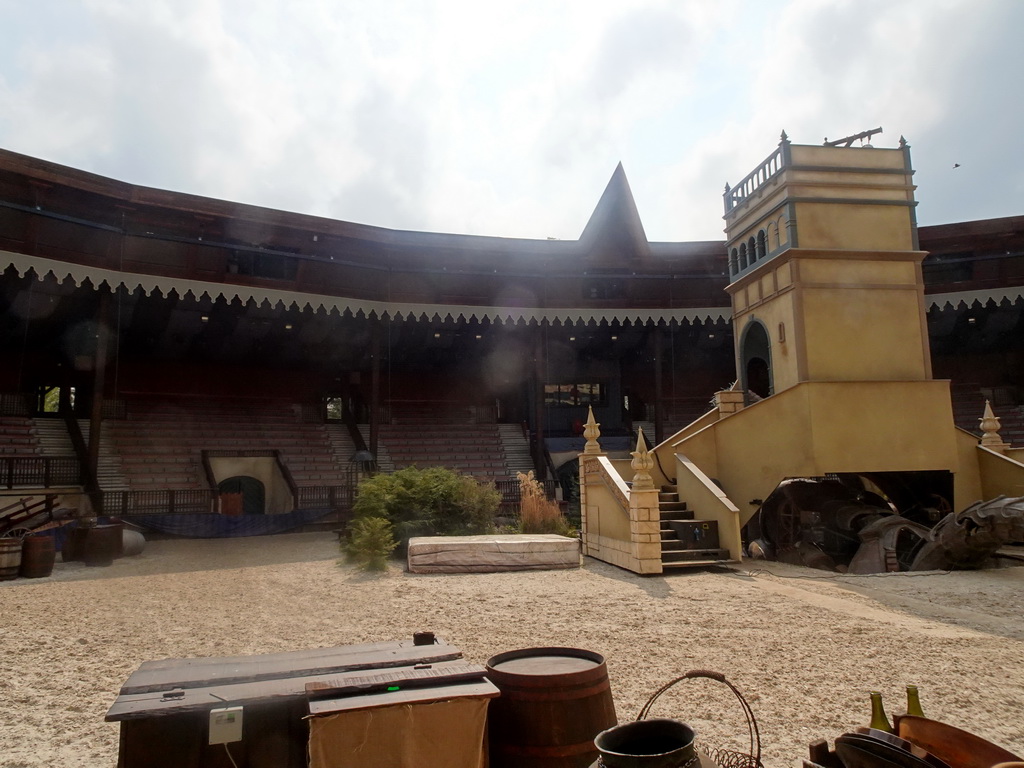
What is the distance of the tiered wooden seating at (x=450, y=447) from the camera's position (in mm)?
23883

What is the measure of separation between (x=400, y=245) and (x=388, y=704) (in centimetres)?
2068

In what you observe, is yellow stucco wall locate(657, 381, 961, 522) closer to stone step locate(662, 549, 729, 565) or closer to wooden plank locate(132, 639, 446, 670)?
stone step locate(662, 549, 729, 565)

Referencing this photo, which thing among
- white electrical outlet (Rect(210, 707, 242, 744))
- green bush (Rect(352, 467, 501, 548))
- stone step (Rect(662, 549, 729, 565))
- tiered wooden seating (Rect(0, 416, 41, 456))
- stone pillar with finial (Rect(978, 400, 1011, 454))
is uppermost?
tiered wooden seating (Rect(0, 416, 41, 456))

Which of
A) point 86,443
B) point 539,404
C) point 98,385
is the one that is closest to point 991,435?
point 539,404

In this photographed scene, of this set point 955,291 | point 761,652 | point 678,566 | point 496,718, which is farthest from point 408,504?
point 955,291

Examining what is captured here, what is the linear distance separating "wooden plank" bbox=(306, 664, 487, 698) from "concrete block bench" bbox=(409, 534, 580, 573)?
8054mm

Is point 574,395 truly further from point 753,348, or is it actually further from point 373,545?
point 373,545

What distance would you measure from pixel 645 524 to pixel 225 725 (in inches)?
341

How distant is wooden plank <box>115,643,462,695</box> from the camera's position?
294 cm

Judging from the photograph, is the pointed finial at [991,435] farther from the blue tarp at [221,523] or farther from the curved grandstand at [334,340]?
the blue tarp at [221,523]

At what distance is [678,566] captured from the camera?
10.8 m

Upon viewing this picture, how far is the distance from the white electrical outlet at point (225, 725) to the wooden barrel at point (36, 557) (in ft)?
36.3

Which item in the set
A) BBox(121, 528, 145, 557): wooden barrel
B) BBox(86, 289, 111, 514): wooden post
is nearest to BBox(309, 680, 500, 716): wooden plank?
BBox(121, 528, 145, 557): wooden barrel

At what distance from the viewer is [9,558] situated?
1095 cm
